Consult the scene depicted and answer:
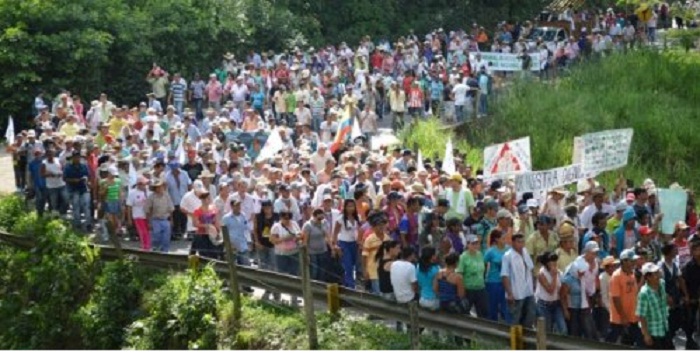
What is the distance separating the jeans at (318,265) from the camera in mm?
19109

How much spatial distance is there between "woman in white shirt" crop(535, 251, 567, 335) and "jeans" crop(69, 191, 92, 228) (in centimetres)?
856

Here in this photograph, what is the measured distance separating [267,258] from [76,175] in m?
4.65

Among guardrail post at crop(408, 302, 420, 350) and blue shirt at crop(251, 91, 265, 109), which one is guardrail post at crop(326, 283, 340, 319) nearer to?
guardrail post at crop(408, 302, 420, 350)

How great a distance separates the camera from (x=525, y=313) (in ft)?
56.4

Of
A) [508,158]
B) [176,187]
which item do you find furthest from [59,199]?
[508,158]

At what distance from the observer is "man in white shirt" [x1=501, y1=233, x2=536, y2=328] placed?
16.9 m

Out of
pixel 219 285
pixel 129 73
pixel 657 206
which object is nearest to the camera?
pixel 219 285

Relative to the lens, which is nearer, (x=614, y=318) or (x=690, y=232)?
(x=614, y=318)

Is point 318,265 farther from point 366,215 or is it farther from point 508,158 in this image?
point 508,158

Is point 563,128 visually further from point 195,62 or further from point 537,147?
point 195,62

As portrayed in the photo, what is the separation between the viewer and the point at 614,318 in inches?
654

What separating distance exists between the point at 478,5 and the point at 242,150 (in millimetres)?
22505

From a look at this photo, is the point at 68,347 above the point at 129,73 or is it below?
below
